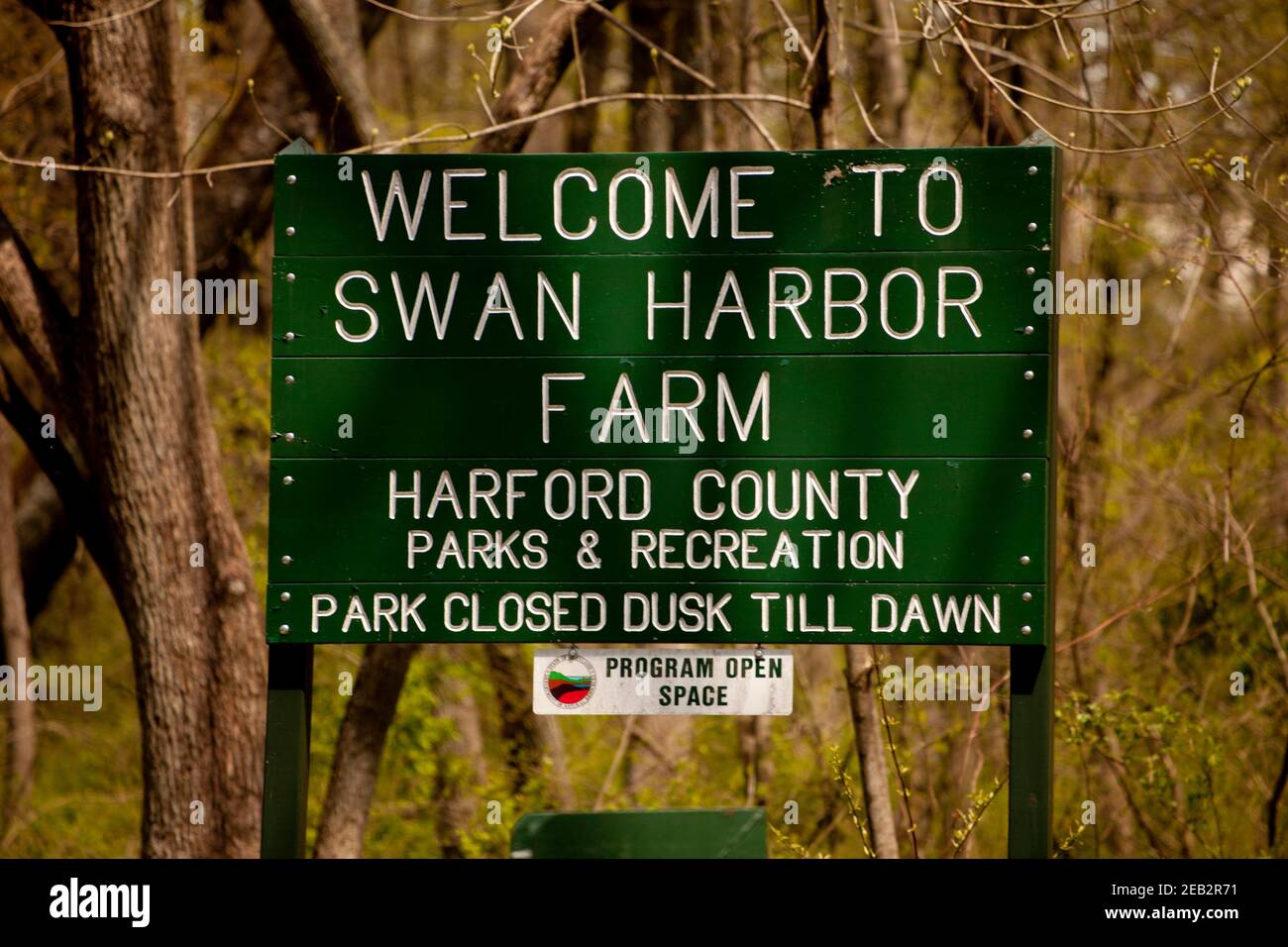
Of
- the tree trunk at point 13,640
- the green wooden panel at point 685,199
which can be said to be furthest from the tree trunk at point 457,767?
the green wooden panel at point 685,199

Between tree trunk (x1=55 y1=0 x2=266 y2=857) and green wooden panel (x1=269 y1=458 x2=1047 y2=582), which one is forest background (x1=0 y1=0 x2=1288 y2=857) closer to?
tree trunk (x1=55 y1=0 x2=266 y2=857)

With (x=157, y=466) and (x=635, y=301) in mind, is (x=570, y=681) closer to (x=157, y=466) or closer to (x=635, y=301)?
(x=635, y=301)

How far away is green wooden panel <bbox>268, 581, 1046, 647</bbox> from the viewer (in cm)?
434

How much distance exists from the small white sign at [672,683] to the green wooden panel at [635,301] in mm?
923

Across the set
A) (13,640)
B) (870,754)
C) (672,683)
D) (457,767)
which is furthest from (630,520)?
(13,640)

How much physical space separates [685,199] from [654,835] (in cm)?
189

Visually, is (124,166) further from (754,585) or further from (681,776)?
(681,776)

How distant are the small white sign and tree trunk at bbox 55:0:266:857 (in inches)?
103

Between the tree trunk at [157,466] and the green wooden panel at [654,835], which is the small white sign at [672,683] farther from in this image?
the tree trunk at [157,466]

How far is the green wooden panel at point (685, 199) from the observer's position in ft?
14.4

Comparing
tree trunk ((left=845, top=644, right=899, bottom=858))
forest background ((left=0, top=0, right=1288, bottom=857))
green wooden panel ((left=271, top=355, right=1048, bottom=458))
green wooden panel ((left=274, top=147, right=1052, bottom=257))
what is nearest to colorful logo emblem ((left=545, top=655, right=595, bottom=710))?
green wooden panel ((left=271, top=355, right=1048, bottom=458))

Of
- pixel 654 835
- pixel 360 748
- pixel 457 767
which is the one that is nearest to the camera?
pixel 654 835

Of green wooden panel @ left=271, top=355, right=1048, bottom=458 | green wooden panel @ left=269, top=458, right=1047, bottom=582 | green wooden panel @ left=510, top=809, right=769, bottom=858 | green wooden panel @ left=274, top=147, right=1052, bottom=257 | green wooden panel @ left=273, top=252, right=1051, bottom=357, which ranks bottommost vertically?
green wooden panel @ left=510, top=809, right=769, bottom=858

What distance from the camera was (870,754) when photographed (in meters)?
6.46
